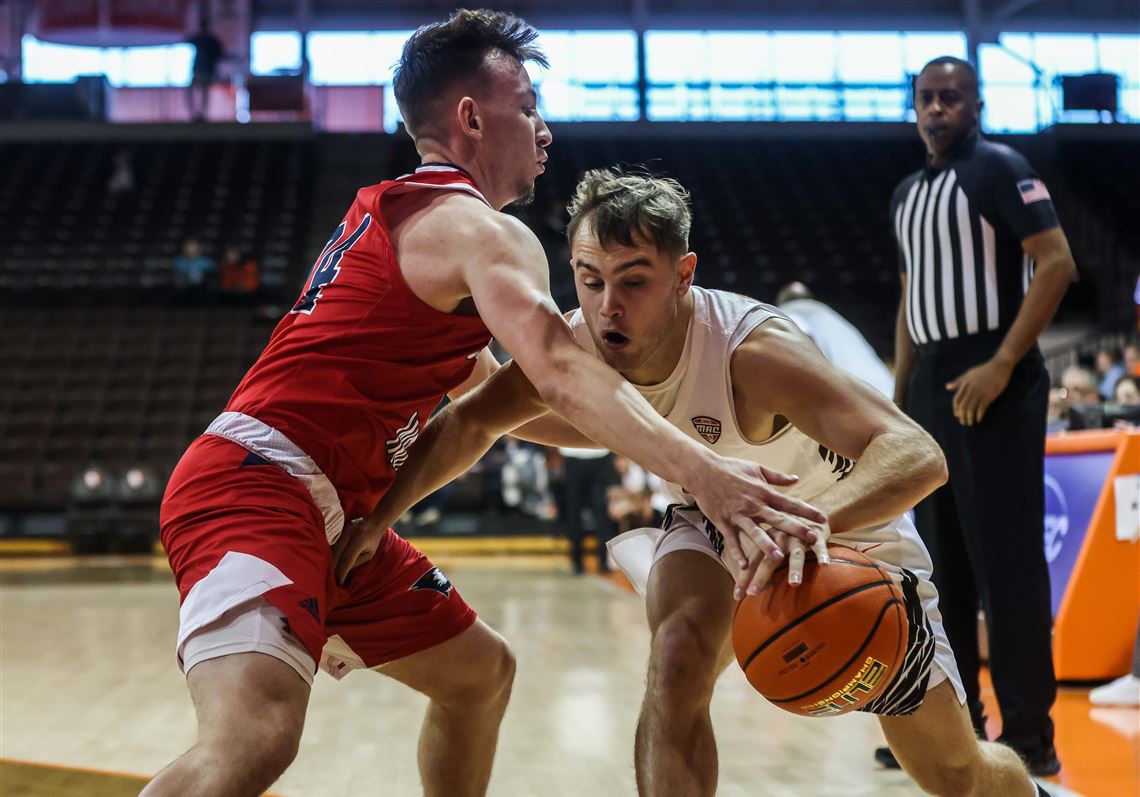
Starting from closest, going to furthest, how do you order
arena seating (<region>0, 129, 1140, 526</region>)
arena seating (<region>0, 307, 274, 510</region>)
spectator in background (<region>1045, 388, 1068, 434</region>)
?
spectator in background (<region>1045, 388, 1068, 434</region>) → arena seating (<region>0, 307, 274, 510</region>) → arena seating (<region>0, 129, 1140, 526</region>)

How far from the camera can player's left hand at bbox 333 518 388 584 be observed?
218 cm

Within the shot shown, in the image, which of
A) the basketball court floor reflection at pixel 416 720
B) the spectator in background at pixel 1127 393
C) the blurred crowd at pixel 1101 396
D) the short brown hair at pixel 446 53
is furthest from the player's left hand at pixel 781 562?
the spectator in background at pixel 1127 393

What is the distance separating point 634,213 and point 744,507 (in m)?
0.83

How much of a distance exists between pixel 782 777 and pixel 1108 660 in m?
2.00

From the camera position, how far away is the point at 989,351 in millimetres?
3570

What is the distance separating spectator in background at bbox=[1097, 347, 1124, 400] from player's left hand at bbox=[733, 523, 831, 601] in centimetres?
844

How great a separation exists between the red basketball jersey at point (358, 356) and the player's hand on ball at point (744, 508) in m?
0.61

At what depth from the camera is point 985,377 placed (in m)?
3.44

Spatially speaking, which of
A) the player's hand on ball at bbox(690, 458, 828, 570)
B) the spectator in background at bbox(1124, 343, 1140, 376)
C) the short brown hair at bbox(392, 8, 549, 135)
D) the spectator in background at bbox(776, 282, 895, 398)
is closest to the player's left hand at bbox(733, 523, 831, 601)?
the player's hand on ball at bbox(690, 458, 828, 570)

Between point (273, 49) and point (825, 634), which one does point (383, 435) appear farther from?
point (273, 49)

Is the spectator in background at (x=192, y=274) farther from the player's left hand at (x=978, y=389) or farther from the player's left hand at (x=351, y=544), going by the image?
the player's left hand at (x=351, y=544)

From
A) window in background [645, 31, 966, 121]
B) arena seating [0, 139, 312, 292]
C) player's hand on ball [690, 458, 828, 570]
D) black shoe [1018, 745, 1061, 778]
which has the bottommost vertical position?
black shoe [1018, 745, 1061, 778]

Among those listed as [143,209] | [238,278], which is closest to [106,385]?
[238,278]

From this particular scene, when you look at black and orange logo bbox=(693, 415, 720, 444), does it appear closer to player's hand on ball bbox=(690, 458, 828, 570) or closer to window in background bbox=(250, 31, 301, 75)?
player's hand on ball bbox=(690, 458, 828, 570)
